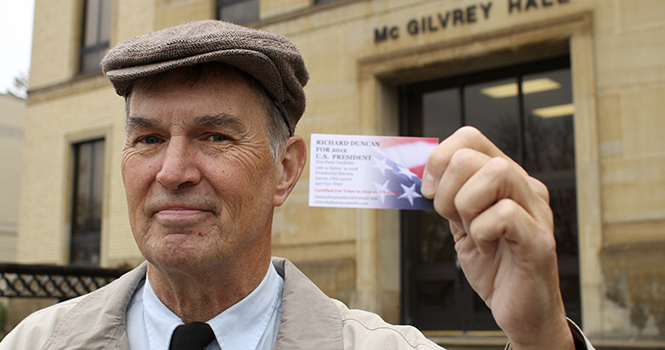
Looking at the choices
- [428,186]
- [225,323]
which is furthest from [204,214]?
[428,186]

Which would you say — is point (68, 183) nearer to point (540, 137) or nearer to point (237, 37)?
point (540, 137)

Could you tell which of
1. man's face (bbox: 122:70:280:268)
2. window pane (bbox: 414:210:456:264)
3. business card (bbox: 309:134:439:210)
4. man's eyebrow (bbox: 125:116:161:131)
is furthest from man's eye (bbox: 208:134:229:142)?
window pane (bbox: 414:210:456:264)

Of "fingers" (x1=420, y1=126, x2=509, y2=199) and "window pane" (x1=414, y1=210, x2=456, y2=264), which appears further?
"window pane" (x1=414, y1=210, x2=456, y2=264)

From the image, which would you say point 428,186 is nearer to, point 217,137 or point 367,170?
point 367,170

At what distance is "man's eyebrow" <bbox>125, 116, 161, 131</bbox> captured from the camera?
70.1 inches

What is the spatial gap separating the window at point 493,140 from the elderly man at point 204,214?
282 inches

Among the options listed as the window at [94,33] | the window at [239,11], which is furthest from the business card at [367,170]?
the window at [94,33]

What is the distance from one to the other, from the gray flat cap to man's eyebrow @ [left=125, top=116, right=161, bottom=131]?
11cm

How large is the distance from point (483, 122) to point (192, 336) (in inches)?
318

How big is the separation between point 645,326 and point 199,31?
6812mm

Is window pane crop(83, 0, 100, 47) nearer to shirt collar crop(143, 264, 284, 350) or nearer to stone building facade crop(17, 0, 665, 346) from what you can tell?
stone building facade crop(17, 0, 665, 346)

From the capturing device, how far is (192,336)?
70.7 inches

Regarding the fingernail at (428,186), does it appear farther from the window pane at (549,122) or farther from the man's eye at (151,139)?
the window pane at (549,122)

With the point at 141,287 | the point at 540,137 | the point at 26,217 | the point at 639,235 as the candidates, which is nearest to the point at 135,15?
the point at 26,217
